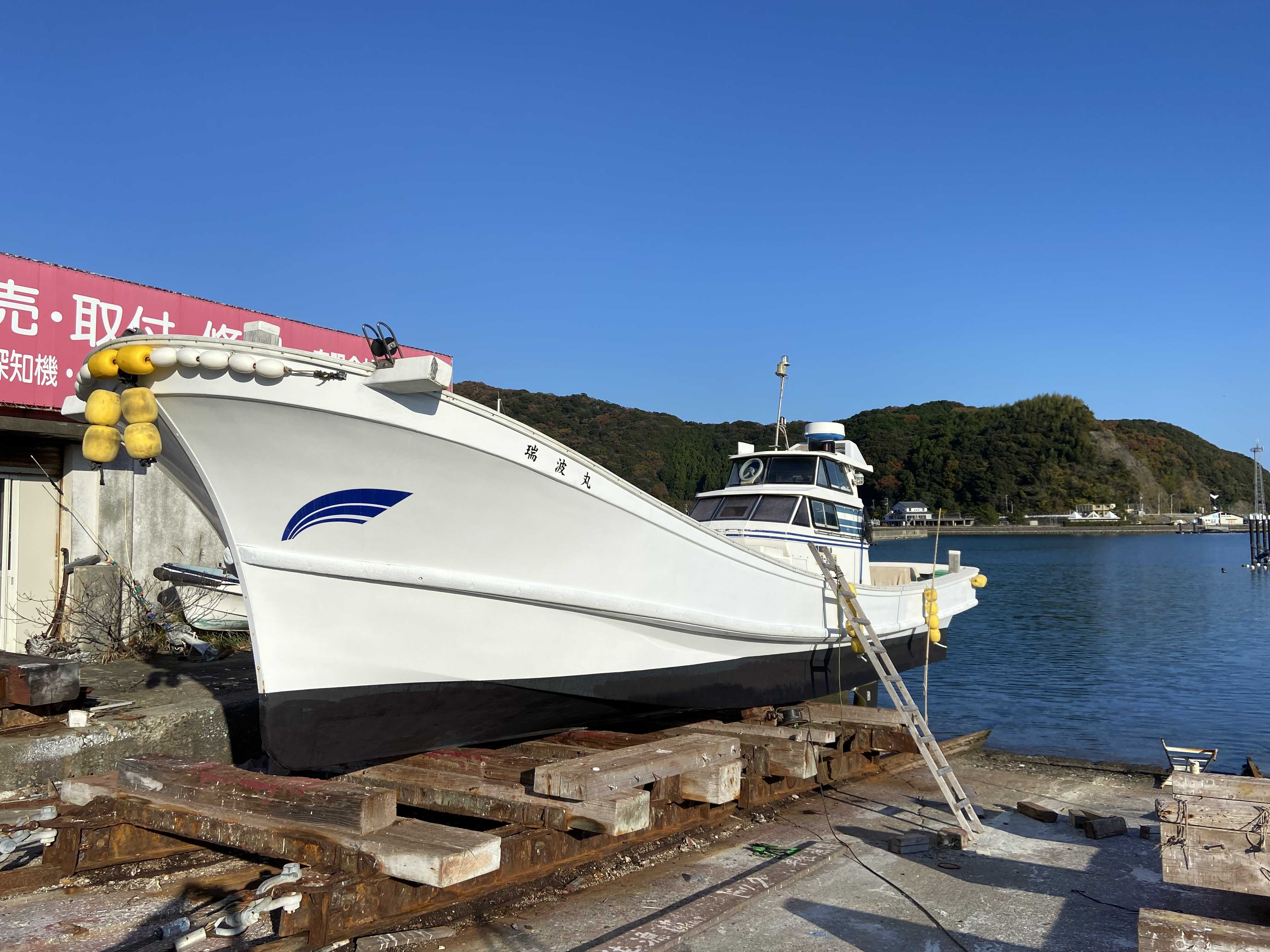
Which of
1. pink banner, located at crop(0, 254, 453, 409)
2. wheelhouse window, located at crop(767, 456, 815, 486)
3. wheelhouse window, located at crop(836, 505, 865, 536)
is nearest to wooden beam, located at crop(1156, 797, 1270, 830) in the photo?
wheelhouse window, located at crop(767, 456, 815, 486)

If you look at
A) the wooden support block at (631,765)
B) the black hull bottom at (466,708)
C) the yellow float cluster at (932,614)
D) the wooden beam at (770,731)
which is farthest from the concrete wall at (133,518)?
the yellow float cluster at (932,614)

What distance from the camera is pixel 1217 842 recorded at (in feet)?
12.7

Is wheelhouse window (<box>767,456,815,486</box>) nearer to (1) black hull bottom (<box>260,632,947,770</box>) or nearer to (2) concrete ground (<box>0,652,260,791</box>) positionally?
(1) black hull bottom (<box>260,632,947,770</box>)

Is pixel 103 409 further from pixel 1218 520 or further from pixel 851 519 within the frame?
pixel 1218 520

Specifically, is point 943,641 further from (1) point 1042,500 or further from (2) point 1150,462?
(2) point 1150,462

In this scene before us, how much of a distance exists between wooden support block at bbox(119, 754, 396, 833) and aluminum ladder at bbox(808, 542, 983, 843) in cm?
413

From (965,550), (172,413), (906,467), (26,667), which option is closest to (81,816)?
(26,667)

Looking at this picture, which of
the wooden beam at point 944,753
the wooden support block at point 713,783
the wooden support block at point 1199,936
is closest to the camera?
the wooden support block at point 1199,936

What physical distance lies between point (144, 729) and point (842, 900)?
4937mm

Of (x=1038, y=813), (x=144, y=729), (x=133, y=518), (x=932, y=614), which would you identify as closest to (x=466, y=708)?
(x=144, y=729)

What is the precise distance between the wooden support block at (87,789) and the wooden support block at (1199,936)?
5147 mm

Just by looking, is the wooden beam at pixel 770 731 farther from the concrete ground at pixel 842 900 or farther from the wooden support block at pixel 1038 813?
the wooden support block at pixel 1038 813

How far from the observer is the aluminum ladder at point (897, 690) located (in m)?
6.41

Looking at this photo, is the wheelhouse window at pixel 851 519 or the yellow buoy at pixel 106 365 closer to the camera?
the yellow buoy at pixel 106 365
